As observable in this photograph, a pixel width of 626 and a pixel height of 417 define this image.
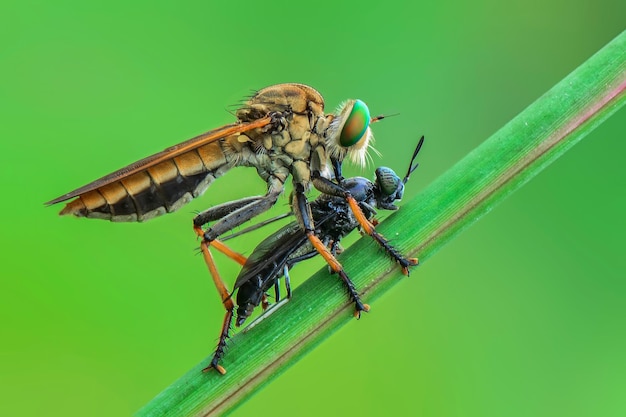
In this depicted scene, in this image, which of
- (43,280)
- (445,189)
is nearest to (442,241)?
(445,189)

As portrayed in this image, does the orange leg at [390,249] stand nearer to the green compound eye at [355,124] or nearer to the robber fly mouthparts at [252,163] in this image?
the robber fly mouthparts at [252,163]

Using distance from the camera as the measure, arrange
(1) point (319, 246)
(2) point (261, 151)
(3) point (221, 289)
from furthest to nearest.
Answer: (2) point (261, 151) < (3) point (221, 289) < (1) point (319, 246)

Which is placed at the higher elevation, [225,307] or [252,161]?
[252,161]

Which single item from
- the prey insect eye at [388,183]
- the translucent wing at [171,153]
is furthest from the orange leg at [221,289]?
the prey insect eye at [388,183]

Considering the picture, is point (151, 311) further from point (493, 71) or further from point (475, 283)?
point (493, 71)

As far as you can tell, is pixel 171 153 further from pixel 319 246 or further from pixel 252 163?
pixel 319 246

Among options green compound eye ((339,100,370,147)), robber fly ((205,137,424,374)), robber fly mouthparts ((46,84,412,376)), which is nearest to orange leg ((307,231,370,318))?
robber fly ((205,137,424,374))

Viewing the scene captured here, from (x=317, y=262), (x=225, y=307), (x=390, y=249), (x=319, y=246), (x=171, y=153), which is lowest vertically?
(x=317, y=262)

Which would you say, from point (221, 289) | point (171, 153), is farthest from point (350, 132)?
point (221, 289)
